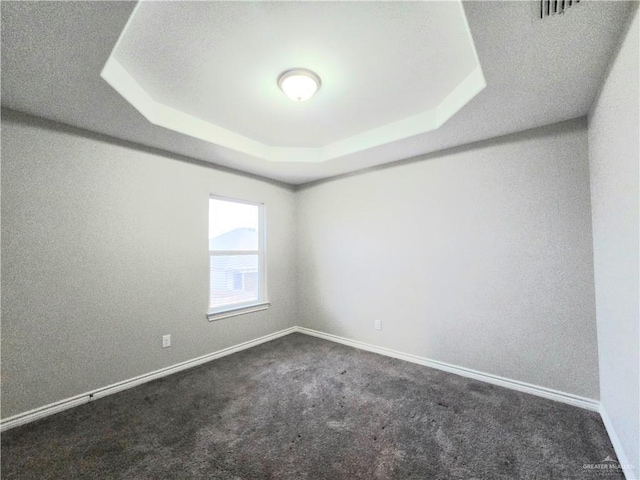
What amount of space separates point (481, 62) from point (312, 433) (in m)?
2.53

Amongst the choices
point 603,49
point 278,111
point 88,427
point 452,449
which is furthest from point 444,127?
point 88,427

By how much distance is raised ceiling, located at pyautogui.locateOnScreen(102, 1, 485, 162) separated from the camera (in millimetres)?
1375

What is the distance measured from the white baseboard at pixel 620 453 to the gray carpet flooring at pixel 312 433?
0.16 feet

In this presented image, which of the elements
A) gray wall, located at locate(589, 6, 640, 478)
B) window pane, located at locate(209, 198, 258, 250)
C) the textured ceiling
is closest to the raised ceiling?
the textured ceiling

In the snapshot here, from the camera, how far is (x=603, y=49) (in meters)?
1.37

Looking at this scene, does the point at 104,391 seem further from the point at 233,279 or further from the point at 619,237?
the point at 619,237

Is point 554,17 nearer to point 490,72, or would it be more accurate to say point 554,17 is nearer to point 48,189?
point 490,72

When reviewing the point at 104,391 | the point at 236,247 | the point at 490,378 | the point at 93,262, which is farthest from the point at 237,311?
the point at 490,378

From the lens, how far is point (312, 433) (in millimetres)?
1756

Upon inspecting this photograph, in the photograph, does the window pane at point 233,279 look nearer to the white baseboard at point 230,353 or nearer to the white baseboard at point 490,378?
the white baseboard at point 230,353

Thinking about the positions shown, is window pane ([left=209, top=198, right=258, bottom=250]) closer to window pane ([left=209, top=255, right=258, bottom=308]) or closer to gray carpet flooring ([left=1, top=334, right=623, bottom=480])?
window pane ([left=209, top=255, right=258, bottom=308])

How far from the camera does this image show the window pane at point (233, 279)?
10.4ft

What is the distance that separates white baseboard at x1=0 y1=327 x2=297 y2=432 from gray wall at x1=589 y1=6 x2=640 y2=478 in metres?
3.25

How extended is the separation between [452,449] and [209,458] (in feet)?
4.82
